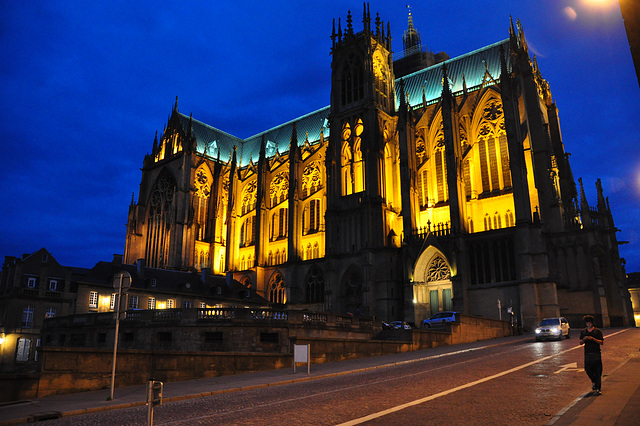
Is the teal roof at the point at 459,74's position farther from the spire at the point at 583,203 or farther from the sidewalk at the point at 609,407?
the sidewalk at the point at 609,407

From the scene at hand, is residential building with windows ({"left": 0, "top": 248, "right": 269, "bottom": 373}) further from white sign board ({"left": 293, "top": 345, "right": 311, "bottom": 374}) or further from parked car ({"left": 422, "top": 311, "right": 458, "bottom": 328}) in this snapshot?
white sign board ({"left": 293, "top": 345, "right": 311, "bottom": 374})

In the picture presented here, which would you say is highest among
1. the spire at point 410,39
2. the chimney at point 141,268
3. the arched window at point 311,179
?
the spire at point 410,39

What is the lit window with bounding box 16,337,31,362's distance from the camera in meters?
40.3

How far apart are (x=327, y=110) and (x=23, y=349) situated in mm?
44001

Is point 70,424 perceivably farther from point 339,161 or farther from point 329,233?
point 339,161

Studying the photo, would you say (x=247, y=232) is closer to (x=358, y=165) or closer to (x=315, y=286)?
(x=315, y=286)

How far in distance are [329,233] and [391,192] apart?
24.1 feet

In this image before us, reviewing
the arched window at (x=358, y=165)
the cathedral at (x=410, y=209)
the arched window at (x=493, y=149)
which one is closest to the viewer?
the cathedral at (x=410, y=209)

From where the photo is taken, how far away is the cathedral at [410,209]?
3978 cm

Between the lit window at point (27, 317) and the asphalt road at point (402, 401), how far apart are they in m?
35.5

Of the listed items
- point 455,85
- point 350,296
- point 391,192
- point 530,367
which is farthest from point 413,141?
point 530,367

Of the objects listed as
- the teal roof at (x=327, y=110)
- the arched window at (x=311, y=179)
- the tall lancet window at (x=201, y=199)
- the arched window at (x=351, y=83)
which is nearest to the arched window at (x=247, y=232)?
the tall lancet window at (x=201, y=199)

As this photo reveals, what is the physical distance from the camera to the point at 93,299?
43.3 metres

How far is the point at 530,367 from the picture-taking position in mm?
14602
